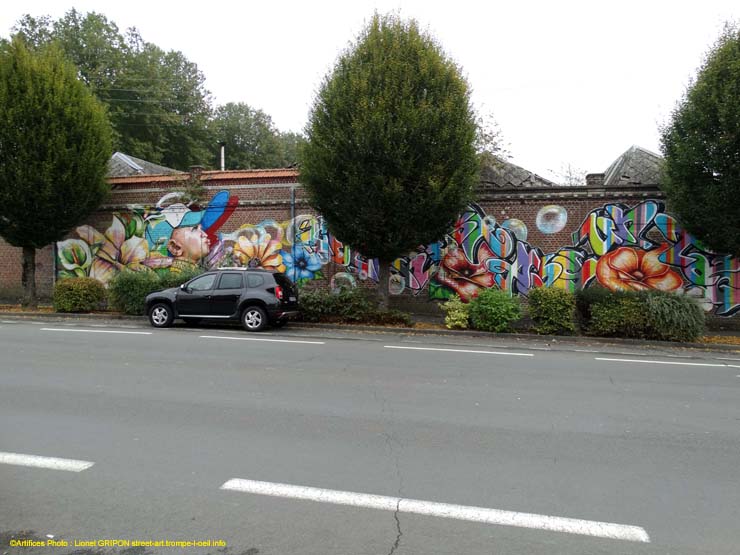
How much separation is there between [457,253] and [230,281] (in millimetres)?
6965

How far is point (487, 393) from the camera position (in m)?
6.96

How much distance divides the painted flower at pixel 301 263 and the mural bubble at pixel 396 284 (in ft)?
8.44

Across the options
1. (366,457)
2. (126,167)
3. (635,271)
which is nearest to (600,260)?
(635,271)

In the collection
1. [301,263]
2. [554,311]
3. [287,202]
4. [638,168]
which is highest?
[638,168]

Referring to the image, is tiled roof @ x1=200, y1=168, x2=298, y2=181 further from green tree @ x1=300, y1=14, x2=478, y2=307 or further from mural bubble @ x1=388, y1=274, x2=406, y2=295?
mural bubble @ x1=388, y1=274, x2=406, y2=295

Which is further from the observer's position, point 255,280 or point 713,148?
point 255,280

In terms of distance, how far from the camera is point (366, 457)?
179 inches

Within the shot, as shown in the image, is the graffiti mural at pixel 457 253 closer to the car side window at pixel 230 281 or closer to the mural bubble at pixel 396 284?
the mural bubble at pixel 396 284

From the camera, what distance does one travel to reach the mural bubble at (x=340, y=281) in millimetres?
17641

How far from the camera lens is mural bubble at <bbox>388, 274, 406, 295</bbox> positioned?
17.2 m

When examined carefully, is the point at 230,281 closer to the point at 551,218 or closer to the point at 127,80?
the point at 551,218

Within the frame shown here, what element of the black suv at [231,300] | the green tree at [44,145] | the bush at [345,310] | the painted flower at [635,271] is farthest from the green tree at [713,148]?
the green tree at [44,145]

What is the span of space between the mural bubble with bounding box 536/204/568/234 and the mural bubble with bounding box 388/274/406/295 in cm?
447

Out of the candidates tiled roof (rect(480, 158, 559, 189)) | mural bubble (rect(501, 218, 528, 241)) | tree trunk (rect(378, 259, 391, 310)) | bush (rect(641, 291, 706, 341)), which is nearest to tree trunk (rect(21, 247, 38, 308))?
tree trunk (rect(378, 259, 391, 310))
